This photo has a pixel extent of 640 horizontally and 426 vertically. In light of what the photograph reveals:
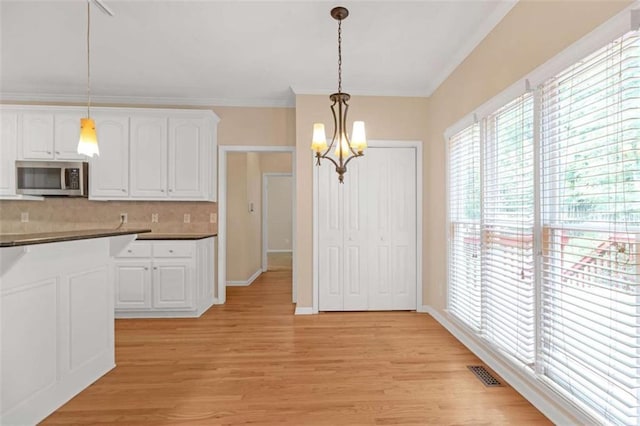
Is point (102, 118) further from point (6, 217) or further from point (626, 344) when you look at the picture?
point (626, 344)

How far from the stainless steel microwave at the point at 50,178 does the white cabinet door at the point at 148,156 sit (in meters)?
0.62

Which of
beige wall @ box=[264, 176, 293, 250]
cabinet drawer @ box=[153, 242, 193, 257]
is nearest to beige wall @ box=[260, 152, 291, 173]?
beige wall @ box=[264, 176, 293, 250]

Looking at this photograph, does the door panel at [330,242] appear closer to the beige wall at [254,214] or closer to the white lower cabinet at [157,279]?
the white lower cabinet at [157,279]

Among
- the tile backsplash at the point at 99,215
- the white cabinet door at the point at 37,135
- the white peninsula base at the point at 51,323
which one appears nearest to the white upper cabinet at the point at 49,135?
the white cabinet door at the point at 37,135

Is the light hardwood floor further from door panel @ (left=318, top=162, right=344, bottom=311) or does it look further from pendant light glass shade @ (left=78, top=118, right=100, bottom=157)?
pendant light glass shade @ (left=78, top=118, right=100, bottom=157)

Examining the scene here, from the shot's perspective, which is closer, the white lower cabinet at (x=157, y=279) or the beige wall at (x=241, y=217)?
the white lower cabinet at (x=157, y=279)

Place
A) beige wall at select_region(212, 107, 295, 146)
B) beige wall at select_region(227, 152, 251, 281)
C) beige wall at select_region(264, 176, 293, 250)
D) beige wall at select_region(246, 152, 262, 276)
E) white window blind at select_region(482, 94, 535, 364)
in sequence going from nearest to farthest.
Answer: white window blind at select_region(482, 94, 535, 364), beige wall at select_region(212, 107, 295, 146), beige wall at select_region(227, 152, 251, 281), beige wall at select_region(246, 152, 262, 276), beige wall at select_region(264, 176, 293, 250)

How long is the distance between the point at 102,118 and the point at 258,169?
3.16 m

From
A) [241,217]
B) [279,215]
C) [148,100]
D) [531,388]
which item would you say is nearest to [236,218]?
[241,217]

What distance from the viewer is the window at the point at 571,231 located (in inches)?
57.2

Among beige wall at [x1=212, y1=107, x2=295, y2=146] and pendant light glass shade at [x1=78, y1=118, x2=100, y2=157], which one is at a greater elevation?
beige wall at [x1=212, y1=107, x2=295, y2=146]

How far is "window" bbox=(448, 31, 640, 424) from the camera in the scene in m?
1.45

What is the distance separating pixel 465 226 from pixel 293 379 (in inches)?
82.0

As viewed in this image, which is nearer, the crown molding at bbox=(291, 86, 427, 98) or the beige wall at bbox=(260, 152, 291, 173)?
the crown molding at bbox=(291, 86, 427, 98)
